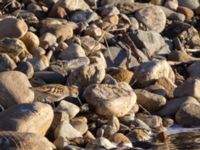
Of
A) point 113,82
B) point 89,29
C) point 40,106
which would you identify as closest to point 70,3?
point 89,29

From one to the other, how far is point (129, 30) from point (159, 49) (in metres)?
0.54

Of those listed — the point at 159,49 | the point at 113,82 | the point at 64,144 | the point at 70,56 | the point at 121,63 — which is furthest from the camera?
the point at 159,49

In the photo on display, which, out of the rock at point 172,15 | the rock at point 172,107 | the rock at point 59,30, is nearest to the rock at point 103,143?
the rock at point 172,107

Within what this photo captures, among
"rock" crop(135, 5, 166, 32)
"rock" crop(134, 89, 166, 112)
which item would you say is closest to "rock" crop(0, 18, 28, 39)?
"rock" crop(134, 89, 166, 112)

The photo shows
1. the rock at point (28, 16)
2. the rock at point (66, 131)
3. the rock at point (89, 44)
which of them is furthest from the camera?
the rock at point (28, 16)

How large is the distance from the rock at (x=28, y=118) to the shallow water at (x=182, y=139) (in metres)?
1.23

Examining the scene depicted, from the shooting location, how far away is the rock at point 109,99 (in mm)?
8727

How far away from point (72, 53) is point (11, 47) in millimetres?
855

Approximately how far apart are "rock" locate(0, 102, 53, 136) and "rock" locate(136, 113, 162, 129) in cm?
160

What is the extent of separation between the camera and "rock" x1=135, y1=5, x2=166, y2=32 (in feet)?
40.2

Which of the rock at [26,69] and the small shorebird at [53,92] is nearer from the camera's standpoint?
the small shorebird at [53,92]

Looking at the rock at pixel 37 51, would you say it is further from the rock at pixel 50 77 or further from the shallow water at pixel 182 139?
the shallow water at pixel 182 139

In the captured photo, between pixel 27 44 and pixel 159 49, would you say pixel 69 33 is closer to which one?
pixel 27 44

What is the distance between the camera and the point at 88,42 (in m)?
10.7
